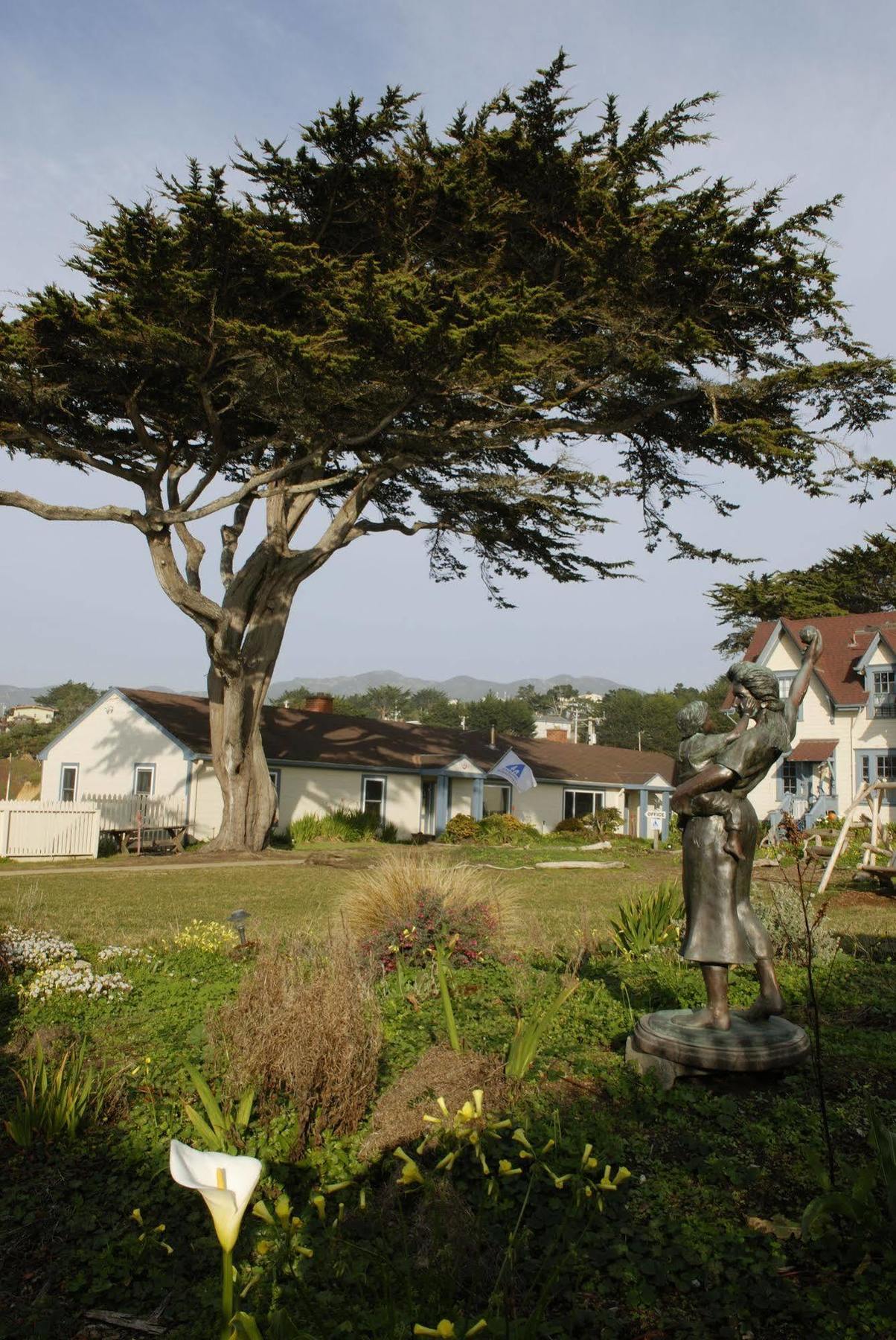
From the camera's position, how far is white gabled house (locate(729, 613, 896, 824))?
3262 cm

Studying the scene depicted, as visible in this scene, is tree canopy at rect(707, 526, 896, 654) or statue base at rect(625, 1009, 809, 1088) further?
tree canopy at rect(707, 526, 896, 654)

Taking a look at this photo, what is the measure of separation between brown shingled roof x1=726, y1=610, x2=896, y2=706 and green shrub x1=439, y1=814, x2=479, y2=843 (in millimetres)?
11476

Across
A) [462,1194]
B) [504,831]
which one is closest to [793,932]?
[462,1194]

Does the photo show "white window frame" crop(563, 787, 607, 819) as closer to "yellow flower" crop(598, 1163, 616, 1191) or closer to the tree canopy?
the tree canopy

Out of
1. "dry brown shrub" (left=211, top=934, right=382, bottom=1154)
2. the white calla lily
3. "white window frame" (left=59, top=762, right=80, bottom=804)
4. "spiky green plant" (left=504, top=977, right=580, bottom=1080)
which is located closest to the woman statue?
"spiky green plant" (left=504, top=977, right=580, bottom=1080)

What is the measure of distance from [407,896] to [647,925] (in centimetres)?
234

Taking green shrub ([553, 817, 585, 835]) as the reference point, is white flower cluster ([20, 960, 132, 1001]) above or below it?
above

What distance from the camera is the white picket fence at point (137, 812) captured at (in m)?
26.1

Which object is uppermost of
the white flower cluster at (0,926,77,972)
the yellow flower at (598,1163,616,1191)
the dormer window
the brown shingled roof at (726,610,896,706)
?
the brown shingled roof at (726,610,896,706)

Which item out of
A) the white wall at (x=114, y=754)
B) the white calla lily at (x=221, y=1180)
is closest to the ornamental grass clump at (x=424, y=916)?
the white calla lily at (x=221, y=1180)

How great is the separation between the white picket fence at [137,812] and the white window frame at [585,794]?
15970mm

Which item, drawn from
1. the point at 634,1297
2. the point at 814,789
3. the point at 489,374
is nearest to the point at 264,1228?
the point at 634,1297

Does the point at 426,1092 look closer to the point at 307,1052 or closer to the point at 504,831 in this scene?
the point at 307,1052

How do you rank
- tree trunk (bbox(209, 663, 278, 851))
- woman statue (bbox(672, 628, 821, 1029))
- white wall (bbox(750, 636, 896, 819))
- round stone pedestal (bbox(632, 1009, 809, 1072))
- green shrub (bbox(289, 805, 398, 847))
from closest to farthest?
round stone pedestal (bbox(632, 1009, 809, 1072)) < woman statue (bbox(672, 628, 821, 1029)) < tree trunk (bbox(209, 663, 278, 851)) < green shrub (bbox(289, 805, 398, 847)) < white wall (bbox(750, 636, 896, 819))
